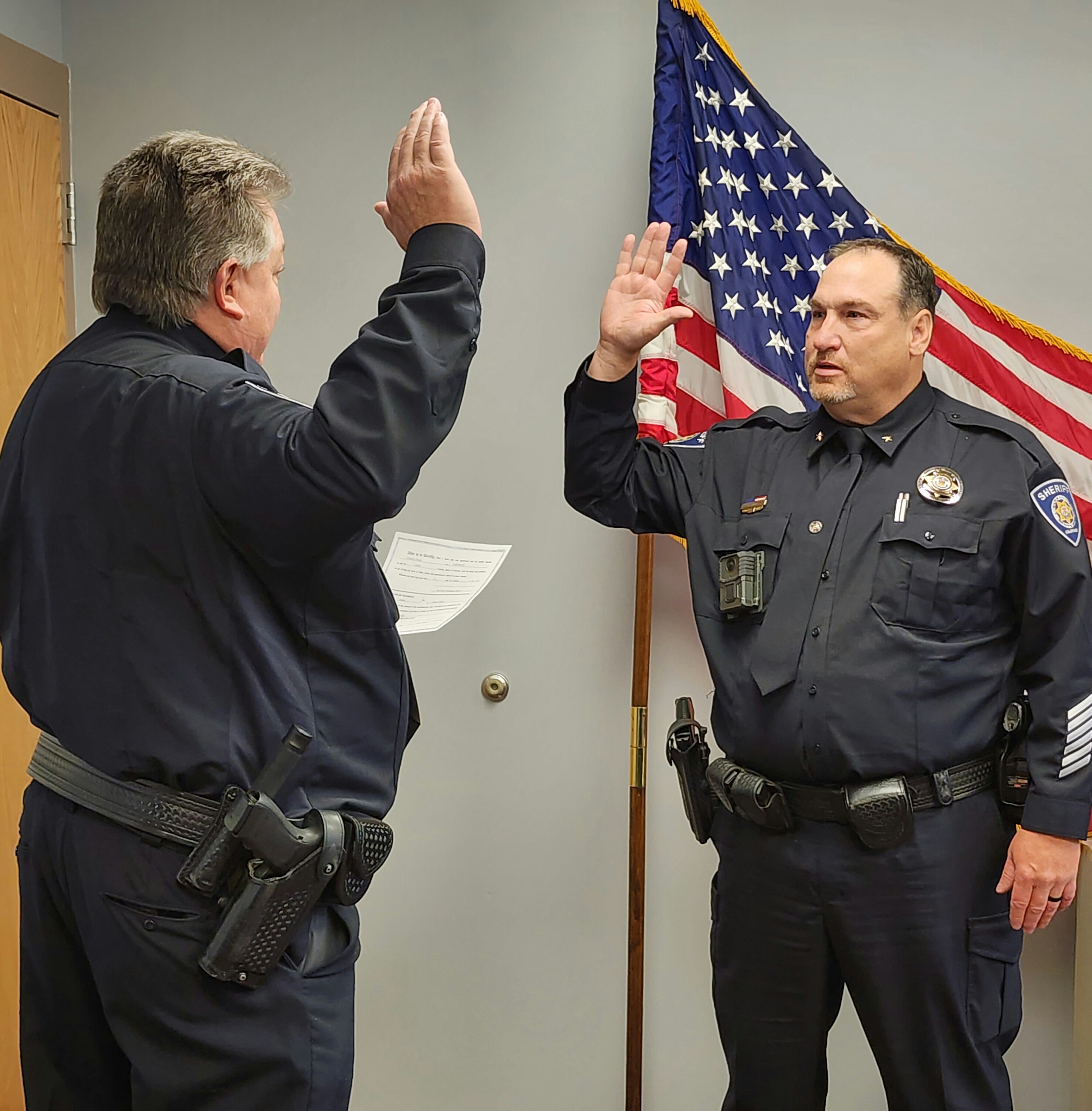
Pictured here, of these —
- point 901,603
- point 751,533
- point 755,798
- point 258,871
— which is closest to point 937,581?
point 901,603

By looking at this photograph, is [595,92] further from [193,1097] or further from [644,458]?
[193,1097]

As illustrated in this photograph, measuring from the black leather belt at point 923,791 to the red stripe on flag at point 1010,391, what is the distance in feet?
2.51

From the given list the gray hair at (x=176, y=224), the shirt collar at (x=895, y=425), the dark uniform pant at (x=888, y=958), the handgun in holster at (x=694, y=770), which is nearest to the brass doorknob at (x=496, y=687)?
the handgun in holster at (x=694, y=770)

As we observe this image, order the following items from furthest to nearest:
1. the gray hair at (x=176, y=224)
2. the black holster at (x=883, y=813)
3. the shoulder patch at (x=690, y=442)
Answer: the shoulder patch at (x=690, y=442), the black holster at (x=883, y=813), the gray hair at (x=176, y=224)

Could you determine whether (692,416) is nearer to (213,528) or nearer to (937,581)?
(937,581)

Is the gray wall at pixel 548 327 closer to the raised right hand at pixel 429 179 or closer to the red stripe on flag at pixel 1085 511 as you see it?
the red stripe on flag at pixel 1085 511

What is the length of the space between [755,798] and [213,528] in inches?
38.9

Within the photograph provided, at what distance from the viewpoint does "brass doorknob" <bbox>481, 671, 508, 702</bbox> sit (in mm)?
2404

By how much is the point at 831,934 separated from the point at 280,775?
39.4 inches

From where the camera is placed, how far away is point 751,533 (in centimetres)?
190

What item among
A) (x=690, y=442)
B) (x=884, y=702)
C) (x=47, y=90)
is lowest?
(x=884, y=702)

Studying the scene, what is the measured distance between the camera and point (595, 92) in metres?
2.34

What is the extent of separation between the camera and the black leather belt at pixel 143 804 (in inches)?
45.4

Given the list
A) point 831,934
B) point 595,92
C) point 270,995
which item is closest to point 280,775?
point 270,995
